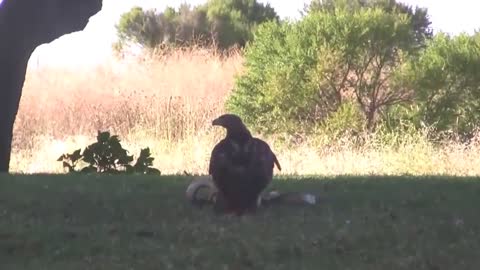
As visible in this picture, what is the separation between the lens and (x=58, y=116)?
2139 centimetres

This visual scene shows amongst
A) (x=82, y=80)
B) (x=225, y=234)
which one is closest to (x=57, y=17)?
(x=225, y=234)

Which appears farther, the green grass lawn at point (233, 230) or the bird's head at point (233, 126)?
the bird's head at point (233, 126)

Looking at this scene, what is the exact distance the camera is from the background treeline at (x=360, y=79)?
1731 centimetres

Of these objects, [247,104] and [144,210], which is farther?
[247,104]

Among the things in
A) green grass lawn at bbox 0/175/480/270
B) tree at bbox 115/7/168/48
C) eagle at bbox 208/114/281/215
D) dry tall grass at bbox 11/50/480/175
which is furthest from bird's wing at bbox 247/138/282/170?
tree at bbox 115/7/168/48

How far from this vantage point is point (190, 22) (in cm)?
3656

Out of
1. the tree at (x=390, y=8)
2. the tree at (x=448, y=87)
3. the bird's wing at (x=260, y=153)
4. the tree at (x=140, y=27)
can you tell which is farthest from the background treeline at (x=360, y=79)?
the tree at (x=140, y=27)

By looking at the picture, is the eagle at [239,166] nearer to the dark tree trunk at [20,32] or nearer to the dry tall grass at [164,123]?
the dry tall grass at [164,123]

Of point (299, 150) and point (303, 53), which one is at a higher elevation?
point (303, 53)

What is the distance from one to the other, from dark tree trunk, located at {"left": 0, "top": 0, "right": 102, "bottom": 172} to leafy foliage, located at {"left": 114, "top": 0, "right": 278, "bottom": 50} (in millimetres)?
21326

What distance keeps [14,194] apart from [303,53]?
998 centimetres

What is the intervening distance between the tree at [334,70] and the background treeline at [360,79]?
2cm

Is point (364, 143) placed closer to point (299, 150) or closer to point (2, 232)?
point (299, 150)

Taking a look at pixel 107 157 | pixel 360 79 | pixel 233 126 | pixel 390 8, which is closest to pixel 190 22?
pixel 390 8
